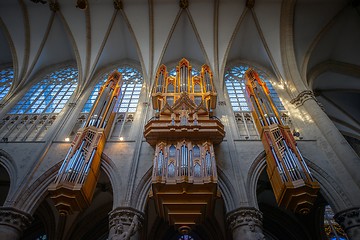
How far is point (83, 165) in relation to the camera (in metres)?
7.96

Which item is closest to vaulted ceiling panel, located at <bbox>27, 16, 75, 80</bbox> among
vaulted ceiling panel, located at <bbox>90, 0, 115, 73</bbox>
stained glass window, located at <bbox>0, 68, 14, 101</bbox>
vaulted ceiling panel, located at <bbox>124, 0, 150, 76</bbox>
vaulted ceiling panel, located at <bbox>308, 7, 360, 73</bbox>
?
stained glass window, located at <bbox>0, 68, 14, 101</bbox>

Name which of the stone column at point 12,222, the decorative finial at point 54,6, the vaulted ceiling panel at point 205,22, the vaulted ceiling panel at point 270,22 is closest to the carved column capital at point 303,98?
the vaulted ceiling panel at point 270,22

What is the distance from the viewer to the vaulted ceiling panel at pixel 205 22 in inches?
572

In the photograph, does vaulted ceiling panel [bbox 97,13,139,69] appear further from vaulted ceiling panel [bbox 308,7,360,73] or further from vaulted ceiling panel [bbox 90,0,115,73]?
vaulted ceiling panel [bbox 308,7,360,73]

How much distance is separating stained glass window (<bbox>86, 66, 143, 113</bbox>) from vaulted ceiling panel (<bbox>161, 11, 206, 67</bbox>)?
1992mm

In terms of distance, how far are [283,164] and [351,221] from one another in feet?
7.60

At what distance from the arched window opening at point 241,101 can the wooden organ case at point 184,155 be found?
5.27ft

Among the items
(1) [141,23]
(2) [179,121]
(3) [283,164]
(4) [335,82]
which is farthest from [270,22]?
(3) [283,164]

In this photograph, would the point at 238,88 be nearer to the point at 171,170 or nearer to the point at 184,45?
the point at 184,45

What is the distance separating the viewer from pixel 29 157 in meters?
9.13

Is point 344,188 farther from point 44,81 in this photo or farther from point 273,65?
point 44,81

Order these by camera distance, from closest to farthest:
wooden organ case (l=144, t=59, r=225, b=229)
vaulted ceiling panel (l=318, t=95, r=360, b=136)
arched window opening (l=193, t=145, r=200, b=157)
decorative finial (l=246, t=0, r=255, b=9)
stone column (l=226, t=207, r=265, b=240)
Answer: stone column (l=226, t=207, r=265, b=240) → wooden organ case (l=144, t=59, r=225, b=229) → arched window opening (l=193, t=145, r=200, b=157) → decorative finial (l=246, t=0, r=255, b=9) → vaulted ceiling panel (l=318, t=95, r=360, b=136)

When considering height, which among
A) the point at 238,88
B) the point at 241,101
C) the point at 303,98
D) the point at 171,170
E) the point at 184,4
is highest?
the point at 184,4

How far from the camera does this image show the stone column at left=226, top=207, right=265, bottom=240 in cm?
681
